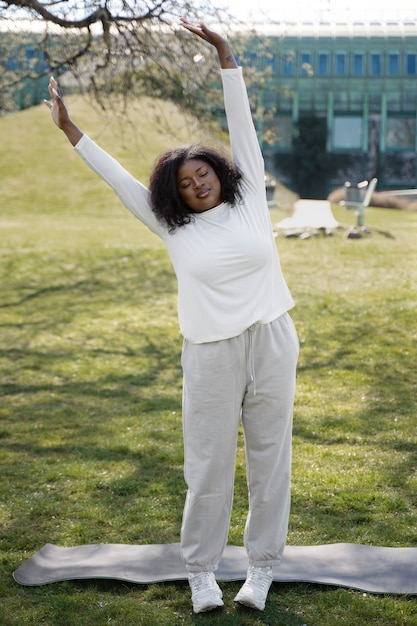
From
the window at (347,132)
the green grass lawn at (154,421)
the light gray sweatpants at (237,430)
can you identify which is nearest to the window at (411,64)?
the window at (347,132)

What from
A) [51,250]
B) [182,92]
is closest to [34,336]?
[182,92]

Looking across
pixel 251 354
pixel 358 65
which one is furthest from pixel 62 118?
pixel 358 65

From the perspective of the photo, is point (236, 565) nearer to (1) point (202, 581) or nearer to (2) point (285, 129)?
(1) point (202, 581)

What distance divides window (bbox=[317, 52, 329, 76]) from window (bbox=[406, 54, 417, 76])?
4373 mm

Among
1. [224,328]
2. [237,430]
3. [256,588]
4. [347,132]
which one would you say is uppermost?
[224,328]

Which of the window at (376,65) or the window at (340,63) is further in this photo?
the window at (376,65)

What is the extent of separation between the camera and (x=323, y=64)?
155 ft

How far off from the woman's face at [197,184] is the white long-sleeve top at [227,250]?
0.05 m

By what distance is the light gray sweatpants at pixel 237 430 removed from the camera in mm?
3416

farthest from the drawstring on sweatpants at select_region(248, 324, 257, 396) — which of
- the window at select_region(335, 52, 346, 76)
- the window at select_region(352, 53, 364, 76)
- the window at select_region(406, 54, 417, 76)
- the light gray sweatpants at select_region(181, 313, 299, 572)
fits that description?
the window at select_region(406, 54, 417, 76)

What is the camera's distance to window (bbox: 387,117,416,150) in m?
47.0

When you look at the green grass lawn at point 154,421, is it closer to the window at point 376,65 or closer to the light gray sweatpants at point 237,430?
the light gray sweatpants at point 237,430

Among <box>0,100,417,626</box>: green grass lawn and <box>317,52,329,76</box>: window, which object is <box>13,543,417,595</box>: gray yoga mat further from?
<box>317,52,329,76</box>: window

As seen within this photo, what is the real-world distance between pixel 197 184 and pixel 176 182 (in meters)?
0.09
